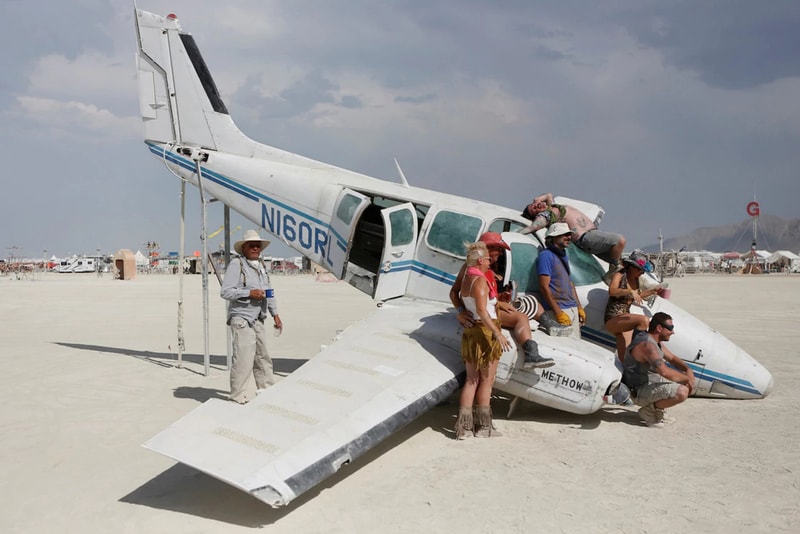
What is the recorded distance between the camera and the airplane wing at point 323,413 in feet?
14.8

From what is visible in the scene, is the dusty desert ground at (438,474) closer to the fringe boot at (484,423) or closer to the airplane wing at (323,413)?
the fringe boot at (484,423)

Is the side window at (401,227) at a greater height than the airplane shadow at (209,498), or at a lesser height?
greater

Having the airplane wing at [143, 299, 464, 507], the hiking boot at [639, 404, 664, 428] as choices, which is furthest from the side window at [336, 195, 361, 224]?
the hiking boot at [639, 404, 664, 428]

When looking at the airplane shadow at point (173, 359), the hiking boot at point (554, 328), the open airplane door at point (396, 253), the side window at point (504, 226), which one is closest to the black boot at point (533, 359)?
the hiking boot at point (554, 328)

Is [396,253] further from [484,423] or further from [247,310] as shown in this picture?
[484,423]

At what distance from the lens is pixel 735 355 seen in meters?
7.66

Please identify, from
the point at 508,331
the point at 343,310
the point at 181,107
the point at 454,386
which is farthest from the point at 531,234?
the point at 343,310

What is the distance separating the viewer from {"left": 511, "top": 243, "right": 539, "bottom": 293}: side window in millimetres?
7699

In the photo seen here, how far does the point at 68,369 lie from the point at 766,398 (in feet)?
37.7

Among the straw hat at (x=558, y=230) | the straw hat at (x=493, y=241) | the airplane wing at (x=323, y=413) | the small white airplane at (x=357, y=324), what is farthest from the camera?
the straw hat at (x=558, y=230)

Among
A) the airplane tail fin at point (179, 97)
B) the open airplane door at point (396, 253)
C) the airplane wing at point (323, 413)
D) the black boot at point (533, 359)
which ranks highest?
the airplane tail fin at point (179, 97)

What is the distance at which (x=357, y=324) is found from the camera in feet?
24.7

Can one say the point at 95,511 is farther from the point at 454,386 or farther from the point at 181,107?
the point at 181,107

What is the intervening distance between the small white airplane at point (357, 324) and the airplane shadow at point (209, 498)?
484 mm
